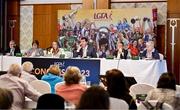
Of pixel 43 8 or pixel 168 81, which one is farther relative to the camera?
pixel 43 8

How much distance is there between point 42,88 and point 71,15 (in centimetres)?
632

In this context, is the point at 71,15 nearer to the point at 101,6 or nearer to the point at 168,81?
the point at 101,6

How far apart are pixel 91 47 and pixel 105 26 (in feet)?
4.59

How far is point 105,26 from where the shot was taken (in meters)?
11.2

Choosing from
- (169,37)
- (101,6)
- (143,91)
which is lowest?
(143,91)

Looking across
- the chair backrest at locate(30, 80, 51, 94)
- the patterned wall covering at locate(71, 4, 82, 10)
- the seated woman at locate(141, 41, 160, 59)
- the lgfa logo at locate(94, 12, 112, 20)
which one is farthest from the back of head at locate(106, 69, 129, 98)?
the patterned wall covering at locate(71, 4, 82, 10)

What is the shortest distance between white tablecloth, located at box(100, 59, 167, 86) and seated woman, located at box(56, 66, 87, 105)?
4049 millimetres

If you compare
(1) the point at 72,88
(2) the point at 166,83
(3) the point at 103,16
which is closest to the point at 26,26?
(3) the point at 103,16

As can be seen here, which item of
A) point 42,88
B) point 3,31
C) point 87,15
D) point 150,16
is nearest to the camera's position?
point 42,88

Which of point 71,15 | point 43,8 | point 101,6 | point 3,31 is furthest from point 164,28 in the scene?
point 3,31

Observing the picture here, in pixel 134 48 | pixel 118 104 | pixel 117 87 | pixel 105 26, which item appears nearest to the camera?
pixel 118 104

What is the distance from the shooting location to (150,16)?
34.7ft

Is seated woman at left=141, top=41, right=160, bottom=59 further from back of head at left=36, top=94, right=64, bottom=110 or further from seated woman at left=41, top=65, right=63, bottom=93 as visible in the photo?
back of head at left=36, top=94, right=64, bottom=110

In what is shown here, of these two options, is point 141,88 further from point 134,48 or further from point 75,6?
point 75,6
